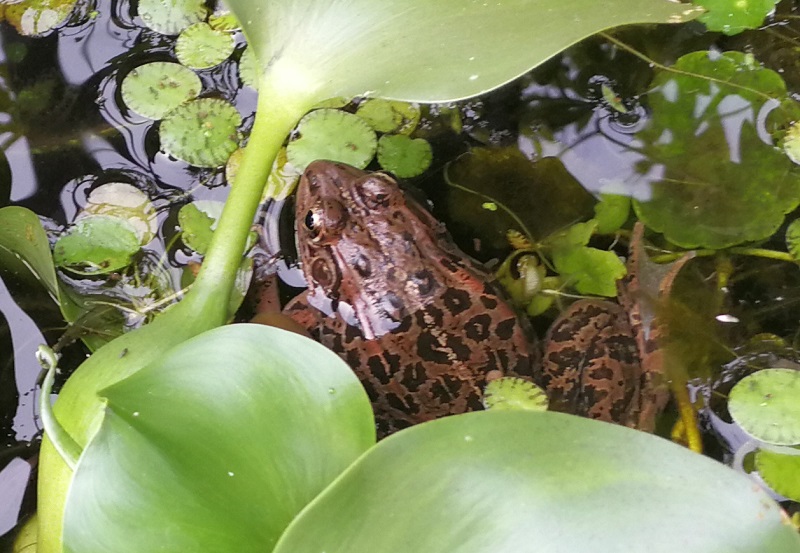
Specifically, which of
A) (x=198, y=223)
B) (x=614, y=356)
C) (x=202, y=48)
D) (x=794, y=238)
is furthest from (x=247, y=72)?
(x=794, y=238)

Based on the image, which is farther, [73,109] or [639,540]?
[73,109]

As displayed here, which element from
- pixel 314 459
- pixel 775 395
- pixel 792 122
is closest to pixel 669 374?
pixel 775 395

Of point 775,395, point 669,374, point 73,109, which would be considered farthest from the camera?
point 73,109

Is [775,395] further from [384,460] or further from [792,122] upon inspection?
[384,460]

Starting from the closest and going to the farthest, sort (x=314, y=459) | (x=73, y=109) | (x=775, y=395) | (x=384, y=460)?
(x=384, y=460) < (x=314, y=459) < (x=775, y=395) < (x=73, y=109)

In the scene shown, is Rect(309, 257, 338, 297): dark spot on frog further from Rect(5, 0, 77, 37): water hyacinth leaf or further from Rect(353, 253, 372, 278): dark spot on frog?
Rect(5, 0, 77, 37): water hyacinth leaf

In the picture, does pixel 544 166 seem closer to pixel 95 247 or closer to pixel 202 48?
pixel 202 48
